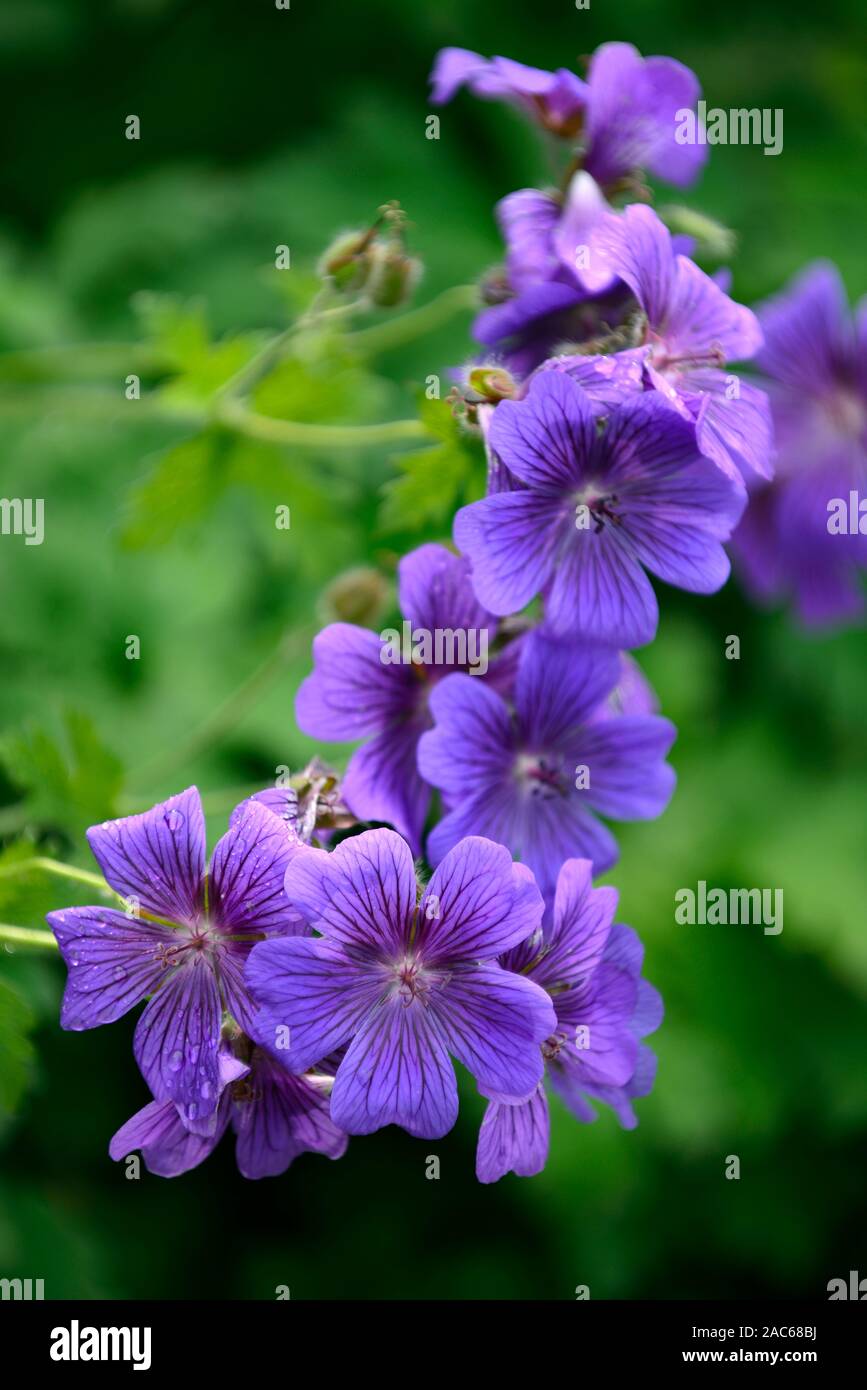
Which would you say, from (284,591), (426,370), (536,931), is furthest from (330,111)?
(536,931)

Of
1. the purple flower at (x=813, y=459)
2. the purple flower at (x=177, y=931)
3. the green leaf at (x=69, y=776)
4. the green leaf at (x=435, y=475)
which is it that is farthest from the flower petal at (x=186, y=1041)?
the purple flower at (x=813, y=459)

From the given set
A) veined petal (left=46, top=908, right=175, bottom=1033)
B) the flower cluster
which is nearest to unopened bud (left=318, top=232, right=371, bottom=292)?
the flower cluster

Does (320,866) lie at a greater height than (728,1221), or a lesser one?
greater

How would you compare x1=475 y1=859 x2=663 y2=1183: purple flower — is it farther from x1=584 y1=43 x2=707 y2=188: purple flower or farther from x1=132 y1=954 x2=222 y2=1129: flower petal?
x1=584 y1=43 x2=707 y2=188: purple flower

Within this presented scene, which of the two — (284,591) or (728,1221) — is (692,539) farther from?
(728,1221)

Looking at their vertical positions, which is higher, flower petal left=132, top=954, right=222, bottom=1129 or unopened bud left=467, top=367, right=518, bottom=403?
unopened bud left=467, top=367, right=518, bottom=403

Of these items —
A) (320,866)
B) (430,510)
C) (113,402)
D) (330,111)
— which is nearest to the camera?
(320,866)
